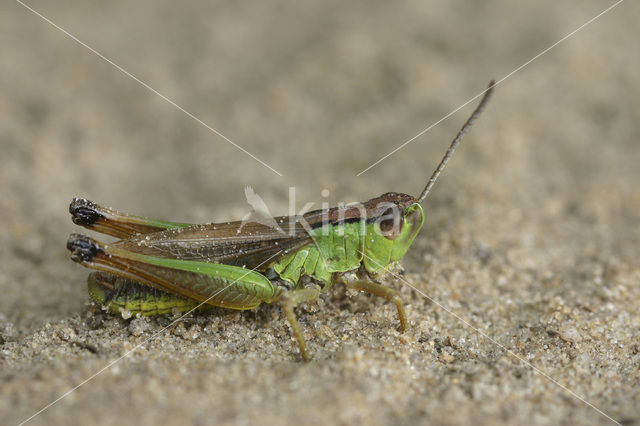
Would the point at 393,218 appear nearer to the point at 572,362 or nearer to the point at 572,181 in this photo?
the point at 572,362

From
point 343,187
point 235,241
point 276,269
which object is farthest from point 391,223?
point 343,187

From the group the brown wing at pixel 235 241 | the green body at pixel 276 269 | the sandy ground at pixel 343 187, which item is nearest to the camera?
the sandy ground at pixel 343 187

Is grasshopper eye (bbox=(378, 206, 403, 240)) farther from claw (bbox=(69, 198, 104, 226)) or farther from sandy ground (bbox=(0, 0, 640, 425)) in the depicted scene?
claw (bbox=(69, 198, 104, 226))

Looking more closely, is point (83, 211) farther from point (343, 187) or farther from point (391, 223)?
point (343, 187)

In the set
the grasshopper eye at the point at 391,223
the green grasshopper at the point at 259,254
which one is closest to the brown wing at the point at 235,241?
the green grasshopper at the point at 259,254

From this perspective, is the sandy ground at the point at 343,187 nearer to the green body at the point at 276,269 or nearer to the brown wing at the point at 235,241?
the green body at the point at 276,269
